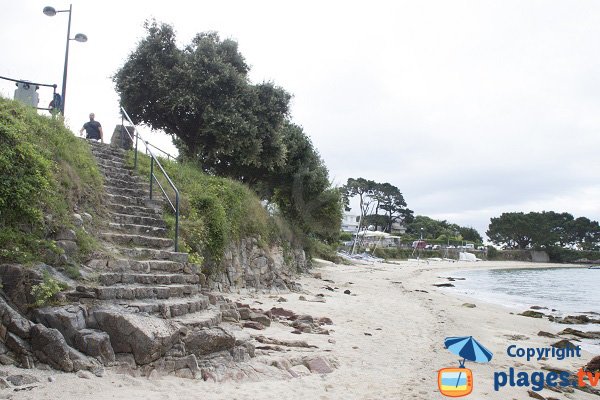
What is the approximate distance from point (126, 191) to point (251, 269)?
195 inches

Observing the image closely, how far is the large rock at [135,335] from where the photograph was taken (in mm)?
4871

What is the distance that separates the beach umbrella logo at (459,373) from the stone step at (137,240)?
17.2ft

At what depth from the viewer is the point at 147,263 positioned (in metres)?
6.74

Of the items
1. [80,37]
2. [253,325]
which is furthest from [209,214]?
[80,37]

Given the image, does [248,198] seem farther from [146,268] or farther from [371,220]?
[371,220]

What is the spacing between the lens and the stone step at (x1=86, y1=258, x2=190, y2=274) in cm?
633

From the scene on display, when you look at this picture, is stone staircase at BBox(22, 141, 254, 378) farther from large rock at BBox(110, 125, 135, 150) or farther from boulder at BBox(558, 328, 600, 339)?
boulder at BBox(558, 328, 600, 339)

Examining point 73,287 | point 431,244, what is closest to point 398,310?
point 73,287

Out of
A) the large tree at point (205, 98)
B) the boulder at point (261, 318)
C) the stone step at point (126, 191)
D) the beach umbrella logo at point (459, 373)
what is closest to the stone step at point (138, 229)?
the stone step at point (126, 191)

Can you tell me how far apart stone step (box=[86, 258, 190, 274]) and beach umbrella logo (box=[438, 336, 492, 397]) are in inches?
173

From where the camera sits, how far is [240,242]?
13.2 metres

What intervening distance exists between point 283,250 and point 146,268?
10.1m

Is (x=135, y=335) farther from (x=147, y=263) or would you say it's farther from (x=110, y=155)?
(x=110, y=155)

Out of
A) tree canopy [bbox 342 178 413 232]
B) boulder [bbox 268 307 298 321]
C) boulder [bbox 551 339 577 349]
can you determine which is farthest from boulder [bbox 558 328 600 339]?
→ tree canopy [bbox 342 178 413 232]
